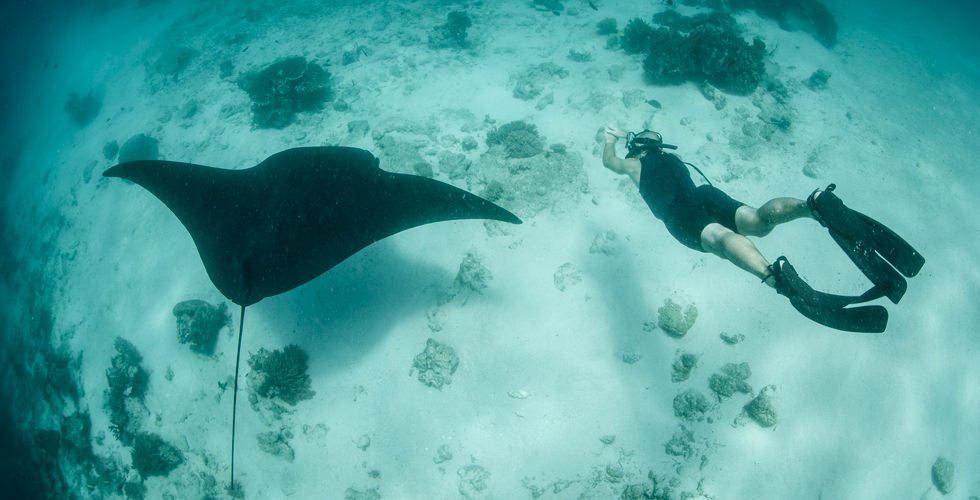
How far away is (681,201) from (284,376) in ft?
18.6

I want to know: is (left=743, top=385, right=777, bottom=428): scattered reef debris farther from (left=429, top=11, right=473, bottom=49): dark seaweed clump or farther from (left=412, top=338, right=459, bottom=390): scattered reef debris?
(left=429, top=11, right=473, bottom=49): dark seaweed clump

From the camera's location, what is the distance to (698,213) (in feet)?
13.0

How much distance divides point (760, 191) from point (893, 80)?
404 inches

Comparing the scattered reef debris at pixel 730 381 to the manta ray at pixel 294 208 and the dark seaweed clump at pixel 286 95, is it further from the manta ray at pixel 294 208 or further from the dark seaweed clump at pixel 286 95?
the dark seaweed clump at pixel 286 95

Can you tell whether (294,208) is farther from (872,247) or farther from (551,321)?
(872,247)

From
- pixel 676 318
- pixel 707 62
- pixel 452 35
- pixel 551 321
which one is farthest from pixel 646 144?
pixel 452 35

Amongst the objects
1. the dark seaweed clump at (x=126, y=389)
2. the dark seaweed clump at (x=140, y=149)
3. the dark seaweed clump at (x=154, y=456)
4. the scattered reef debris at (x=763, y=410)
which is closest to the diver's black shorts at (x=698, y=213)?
the scattered reef debris at (x=763, y=410)

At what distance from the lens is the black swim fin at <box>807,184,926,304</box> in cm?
263

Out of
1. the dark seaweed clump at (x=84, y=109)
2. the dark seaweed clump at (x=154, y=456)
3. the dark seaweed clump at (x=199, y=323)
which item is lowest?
the dark seaweed clump at (x=154, y=456)

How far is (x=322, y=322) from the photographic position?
585cm

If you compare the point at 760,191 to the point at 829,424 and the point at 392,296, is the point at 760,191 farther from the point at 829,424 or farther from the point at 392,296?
the point at 392,296

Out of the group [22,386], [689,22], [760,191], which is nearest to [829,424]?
[760,191]

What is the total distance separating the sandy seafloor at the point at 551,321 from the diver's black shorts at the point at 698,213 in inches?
73.6

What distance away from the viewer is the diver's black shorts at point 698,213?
155 inches
